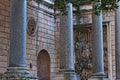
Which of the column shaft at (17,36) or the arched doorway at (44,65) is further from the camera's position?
the arched doorway at (44,65)

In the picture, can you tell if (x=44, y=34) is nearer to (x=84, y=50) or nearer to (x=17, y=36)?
(x=84, y=50)

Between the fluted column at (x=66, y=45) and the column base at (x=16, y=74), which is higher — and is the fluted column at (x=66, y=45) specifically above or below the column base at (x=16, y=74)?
above

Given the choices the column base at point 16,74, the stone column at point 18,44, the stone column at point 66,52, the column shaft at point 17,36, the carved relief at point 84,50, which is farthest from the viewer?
the carved relief at point 84,50

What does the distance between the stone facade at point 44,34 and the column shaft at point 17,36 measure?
20.1ft

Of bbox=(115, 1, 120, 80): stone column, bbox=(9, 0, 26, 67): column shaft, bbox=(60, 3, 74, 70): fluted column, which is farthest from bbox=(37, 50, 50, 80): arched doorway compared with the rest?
bbox=(9, 0, 26, 67): column shaft

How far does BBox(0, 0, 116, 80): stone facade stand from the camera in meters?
16.2

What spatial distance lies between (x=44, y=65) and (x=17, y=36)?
10.7 metres

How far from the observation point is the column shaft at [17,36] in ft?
31.8

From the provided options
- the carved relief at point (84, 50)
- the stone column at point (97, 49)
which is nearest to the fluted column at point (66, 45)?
the stone column at point (97, 49)

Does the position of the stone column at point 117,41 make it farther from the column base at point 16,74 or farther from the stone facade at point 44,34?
the column base at point 16,74

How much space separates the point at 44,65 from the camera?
20.4 meters

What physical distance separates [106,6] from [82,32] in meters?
11.2

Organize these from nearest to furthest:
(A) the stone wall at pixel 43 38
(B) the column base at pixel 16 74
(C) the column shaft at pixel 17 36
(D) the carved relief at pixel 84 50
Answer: (B) the column base at pixel 16 74 → (C) the column shaft at pixel 17 36 → (A) the stone wall at pixel 43 38 → (D) the carved relief at pixel 84 50

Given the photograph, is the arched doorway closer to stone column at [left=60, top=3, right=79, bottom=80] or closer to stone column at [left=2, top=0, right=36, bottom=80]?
stone column at [left=60, top=3, right=79, bottom=80]
